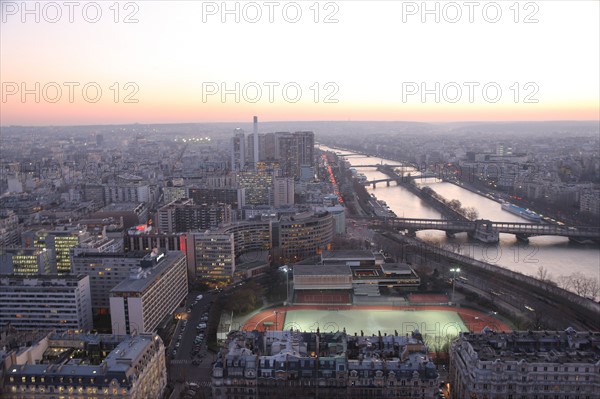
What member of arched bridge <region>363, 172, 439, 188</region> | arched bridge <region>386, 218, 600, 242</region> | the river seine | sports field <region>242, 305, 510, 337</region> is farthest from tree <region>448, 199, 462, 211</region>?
sports field <region>242, 305, 510, 337</region>

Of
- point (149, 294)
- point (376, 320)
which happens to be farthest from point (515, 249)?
point (149, 294)

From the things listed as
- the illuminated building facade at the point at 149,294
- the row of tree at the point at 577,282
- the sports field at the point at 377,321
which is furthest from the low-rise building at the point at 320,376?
the row of tree at the point at 577,282

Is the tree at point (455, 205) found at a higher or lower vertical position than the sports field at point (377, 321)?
higher

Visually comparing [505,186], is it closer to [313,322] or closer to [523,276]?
[523,276]

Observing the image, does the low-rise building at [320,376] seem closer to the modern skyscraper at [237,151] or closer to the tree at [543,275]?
the tree at [543,275]

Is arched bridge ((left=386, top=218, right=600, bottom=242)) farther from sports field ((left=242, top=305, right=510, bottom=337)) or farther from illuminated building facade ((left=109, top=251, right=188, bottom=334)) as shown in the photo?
illuminated building facade ((left=109, top=251, right=188, bottom=334))

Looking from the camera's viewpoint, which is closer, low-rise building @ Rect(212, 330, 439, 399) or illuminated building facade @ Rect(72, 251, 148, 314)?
low-rise building @ Rect(212, 330, 439, 399)
